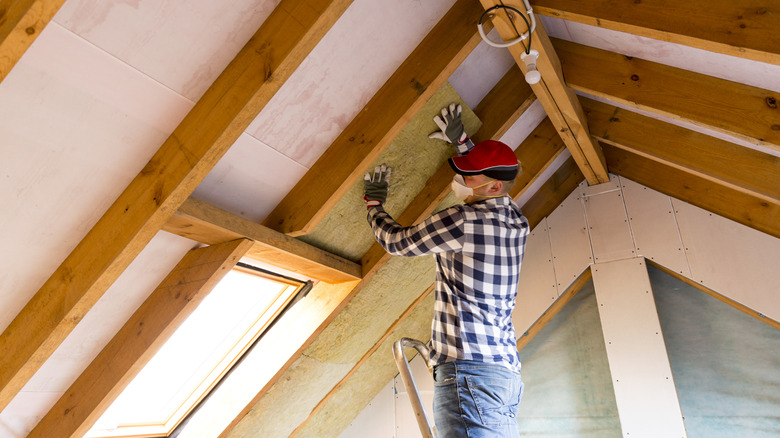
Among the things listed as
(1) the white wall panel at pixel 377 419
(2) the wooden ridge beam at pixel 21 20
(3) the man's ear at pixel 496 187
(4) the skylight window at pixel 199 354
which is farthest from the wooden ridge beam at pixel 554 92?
(1) the white wall panel at pixel 377 419

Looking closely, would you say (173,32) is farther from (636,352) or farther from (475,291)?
(636,352)

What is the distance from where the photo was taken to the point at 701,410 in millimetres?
2969

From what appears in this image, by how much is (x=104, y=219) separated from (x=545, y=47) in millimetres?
1613

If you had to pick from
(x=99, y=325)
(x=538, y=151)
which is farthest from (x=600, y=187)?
(x=99, y=325)

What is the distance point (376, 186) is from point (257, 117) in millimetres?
666

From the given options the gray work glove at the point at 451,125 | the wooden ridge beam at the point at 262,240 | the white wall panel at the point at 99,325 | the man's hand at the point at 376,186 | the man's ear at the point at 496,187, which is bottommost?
the white wall panel at the point at 99,325

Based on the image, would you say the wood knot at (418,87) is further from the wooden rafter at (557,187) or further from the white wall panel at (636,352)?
the white wall panel at (636,352)

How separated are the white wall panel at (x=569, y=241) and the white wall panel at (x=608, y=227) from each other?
0.04 metres

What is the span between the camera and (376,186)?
2.22 meters

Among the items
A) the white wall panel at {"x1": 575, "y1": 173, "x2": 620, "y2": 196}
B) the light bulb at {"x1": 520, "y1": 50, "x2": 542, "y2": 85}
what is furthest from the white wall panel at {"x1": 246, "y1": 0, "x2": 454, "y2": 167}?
the white wall panel at {"x1": 575, "y1": 173, "x2": 620, "y2": 196}

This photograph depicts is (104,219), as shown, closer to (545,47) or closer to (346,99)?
(346,99)

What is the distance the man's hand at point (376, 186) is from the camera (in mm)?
2203

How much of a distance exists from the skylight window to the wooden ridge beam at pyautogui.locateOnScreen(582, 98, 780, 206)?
69.2 inches

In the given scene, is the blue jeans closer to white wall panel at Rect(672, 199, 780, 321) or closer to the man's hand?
the man's hand
